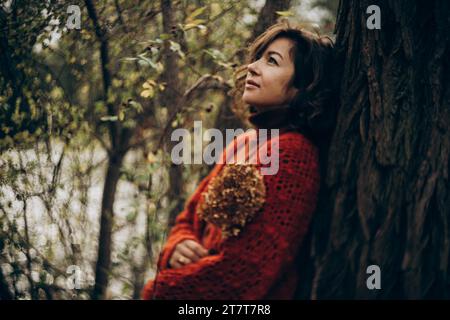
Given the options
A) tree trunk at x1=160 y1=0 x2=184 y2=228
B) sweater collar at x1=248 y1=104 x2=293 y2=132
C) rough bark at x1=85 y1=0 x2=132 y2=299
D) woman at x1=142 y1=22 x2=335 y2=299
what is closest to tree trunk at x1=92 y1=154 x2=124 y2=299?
rough bark at x1=85 y1=0 x2=132 y2=299

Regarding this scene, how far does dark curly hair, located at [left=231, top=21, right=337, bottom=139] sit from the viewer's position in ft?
6.70

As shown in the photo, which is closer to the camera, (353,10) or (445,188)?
(445,188)

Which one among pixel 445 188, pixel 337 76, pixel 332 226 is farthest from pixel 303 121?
pixel 445 188

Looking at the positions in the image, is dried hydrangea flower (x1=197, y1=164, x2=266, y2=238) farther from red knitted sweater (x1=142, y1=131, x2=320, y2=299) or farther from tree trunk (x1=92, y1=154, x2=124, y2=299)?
tree trunk (x1=92, y1=154, x2=124, y2=299)

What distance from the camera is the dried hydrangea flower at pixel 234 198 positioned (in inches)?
76.0

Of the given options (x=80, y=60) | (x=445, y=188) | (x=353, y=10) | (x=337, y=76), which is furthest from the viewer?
(x=80, y=60)

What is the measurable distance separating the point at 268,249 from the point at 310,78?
0.76 metres

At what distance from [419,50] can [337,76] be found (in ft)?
1.16

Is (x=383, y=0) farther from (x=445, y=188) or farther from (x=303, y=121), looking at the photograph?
(x=445, y=188)

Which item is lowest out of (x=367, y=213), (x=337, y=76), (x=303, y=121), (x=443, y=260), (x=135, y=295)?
(x=135, y=295)

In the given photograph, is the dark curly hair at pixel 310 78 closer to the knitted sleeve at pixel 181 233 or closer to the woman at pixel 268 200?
the woman at pixel 268 200

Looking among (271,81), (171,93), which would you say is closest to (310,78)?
(271,81)

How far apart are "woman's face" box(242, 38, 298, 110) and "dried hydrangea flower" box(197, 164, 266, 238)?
0.30m

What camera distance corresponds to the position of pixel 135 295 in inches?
135
